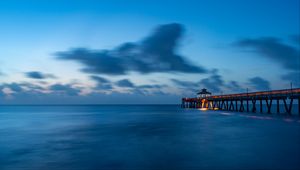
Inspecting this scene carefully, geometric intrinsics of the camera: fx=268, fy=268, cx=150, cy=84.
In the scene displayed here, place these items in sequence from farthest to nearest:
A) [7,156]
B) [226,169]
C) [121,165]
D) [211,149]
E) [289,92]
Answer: [289,92], [211,149], [7,156], [121,165], [226,169]

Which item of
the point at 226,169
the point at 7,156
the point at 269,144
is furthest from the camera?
the point at 269,144

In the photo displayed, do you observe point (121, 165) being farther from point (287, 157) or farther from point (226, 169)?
point (287, 157)

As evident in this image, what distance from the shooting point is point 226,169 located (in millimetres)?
12727

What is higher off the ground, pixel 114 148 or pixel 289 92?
pixel 289 92

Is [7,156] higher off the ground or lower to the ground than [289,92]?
lower

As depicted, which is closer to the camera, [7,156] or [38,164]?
[38,164]

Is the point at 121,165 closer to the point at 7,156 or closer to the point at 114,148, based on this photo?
the point at 114,148

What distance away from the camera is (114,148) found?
18891mm

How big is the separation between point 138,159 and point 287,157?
8227 mm

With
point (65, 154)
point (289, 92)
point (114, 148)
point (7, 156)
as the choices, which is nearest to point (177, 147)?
point (114, 148)

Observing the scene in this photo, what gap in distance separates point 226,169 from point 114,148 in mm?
8717

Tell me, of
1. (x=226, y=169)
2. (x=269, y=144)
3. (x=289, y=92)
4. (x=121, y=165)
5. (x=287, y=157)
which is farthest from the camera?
(x=289, y=92)

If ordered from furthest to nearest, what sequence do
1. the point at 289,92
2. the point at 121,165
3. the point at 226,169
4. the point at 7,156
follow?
the point at 289,92, the point at 7,156, the point at 121,165, the point at 226,169

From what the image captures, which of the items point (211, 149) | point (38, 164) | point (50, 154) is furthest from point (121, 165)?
point (211, 149)
